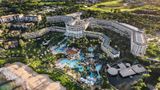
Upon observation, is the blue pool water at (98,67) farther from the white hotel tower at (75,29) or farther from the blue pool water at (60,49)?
the white hotel tower at (75,29)

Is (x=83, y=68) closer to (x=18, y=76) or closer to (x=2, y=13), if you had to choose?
(x=18, y=76)

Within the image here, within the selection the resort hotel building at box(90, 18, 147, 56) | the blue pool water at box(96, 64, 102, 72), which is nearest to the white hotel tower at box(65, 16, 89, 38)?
the resort hotel building at box(90, 18, 147, 56)

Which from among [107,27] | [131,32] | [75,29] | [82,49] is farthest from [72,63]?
[107,27]

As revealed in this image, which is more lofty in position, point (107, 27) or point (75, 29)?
point (75, 29)

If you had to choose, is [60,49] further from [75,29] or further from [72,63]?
[75,29]

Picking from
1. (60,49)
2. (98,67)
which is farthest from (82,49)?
(98,67)

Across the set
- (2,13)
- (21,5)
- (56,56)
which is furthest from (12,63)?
(21,5)

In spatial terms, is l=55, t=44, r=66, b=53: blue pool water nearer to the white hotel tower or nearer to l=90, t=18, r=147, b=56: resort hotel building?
the white hotel tower

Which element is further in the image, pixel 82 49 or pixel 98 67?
pixel 82 49

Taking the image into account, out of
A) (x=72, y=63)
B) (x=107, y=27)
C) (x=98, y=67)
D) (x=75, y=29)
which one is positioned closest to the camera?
(x=98, y=67)

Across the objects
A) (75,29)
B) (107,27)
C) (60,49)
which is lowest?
(60,49)

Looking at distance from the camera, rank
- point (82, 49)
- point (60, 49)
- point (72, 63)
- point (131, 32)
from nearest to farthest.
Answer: point (72, 63) < point (82, 49) < point (60, 49) < point (131, 32)

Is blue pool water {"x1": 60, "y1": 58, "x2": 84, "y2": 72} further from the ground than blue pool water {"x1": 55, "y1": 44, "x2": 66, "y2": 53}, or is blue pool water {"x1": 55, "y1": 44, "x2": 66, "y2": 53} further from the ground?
blue pool water {"x1": 55, "y1": 44, "x2": 66, "y2": 53}
